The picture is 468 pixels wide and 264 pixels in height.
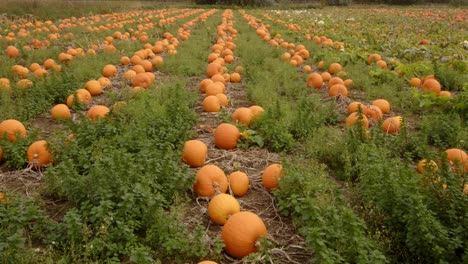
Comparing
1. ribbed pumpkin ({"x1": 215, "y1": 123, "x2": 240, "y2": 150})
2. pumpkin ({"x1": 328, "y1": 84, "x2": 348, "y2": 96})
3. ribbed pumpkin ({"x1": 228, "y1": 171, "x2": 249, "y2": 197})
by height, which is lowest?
ribbed pumpkin ({"x1": 228, "y1": 171, "x2": 249, "y2": 197})

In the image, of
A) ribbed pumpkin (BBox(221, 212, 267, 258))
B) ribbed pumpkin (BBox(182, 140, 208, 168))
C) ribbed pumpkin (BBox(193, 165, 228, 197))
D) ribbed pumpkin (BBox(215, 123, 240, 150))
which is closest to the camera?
ribbed pumpkin (BBox(221, 212, 267, 258))

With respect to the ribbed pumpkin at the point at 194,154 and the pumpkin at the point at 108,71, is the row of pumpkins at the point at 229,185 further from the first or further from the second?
the pumpkin at the point at 108,71

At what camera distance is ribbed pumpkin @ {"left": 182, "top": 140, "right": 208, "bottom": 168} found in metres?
5.27

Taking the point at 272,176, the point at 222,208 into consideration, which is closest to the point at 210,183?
the point at 222,208

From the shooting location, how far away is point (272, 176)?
15.7ft

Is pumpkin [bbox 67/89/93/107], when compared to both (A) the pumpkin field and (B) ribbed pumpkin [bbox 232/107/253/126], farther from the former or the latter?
(B) ribbed pumpkin [bbox 232/107/253/126]

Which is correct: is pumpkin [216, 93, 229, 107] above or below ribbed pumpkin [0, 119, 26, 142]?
below

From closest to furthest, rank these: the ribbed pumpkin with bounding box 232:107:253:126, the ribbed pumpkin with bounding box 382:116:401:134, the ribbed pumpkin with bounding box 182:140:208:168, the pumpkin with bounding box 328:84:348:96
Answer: the ribbed pumpkin with bounding box 182:140:208:168
the ribbed pumpkin with bounding box 382:116:401:134
the ribbed pumpkin with bounding box 232:107:253:126
the pumpkin with bounding box 328:84:348:96

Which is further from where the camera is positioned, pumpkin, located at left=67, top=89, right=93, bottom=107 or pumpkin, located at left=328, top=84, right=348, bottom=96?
pumpkin, located at left=328, top=84, right=348, bottom=96

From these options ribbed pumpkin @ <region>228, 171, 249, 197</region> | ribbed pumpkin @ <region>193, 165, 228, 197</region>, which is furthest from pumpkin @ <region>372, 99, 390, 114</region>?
ribbed pumpkin @ <region>193, 165, 228, 197</region>

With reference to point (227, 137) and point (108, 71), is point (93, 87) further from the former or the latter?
point (227, 137)

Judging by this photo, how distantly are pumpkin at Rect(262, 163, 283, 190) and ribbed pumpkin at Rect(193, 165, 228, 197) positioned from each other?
1.58ft

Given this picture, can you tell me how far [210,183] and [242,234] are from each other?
1023 mm

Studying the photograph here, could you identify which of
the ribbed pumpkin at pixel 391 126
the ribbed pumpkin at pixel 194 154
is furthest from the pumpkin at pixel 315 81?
the ribbed pumpkin at pixel 194 154
